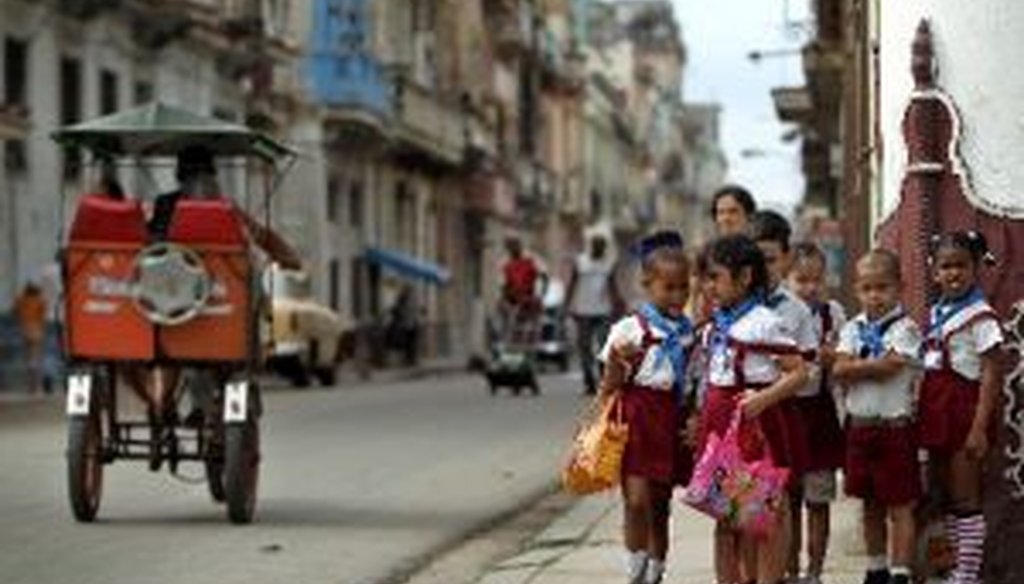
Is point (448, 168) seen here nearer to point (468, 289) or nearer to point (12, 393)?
point (468, 289)

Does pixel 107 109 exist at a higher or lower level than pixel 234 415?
higher

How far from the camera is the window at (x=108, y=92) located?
39375mm

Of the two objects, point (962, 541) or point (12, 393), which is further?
point (12, 393)

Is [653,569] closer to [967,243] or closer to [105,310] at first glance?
[967,243]

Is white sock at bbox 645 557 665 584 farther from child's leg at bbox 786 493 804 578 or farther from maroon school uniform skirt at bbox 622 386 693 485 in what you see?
child's leg at bbox 786 493 804 578

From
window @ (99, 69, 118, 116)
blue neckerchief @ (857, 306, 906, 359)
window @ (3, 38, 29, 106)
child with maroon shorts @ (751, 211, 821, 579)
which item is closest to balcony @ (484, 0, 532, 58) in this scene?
window @ (99, 69, 118, 116)

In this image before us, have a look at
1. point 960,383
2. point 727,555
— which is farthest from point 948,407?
point 727,555

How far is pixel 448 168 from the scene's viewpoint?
6506cm

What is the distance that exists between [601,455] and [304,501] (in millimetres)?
5938

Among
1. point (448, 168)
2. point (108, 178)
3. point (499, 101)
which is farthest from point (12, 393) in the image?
point (499, 101)

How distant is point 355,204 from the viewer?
183ft

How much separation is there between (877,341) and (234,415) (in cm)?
489

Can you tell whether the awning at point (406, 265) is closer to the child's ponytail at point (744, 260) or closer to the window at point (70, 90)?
the window at point (70, 90)

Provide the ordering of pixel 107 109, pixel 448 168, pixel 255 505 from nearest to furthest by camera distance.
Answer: pixel 255 505
pixel 107 109
pixel 448 168
